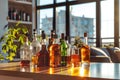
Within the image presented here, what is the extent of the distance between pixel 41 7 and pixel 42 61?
20.3 feet

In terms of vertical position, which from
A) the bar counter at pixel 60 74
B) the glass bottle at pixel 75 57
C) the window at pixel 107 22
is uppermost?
the window at pixel 107 22

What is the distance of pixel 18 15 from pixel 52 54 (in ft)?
12.9

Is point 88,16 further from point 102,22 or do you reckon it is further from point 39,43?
point 39,43

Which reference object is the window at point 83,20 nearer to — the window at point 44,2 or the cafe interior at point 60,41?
the cafe interior at point 60,41

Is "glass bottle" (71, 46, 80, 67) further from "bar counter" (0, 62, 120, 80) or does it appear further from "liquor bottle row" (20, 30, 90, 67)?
"bar counter" (0, 62, 120, 80)

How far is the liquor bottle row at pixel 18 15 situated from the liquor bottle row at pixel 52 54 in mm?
3678

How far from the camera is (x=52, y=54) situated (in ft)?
4.22

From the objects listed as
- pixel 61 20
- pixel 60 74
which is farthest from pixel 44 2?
pixel 60 74

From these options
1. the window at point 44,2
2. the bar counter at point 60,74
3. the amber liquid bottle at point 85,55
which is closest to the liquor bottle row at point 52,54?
the amber liquid bottle at point 85,55

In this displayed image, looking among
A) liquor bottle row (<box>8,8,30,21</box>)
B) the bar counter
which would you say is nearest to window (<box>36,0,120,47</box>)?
liquor bottle row (<box>8,8,30,21</box>)

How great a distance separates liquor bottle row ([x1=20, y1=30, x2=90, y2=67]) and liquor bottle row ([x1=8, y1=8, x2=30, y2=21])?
368 cm

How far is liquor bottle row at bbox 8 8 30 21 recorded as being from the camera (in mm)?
4973

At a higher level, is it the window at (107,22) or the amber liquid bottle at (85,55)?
the window at (107,22)

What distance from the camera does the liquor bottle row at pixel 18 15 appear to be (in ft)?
16.3
